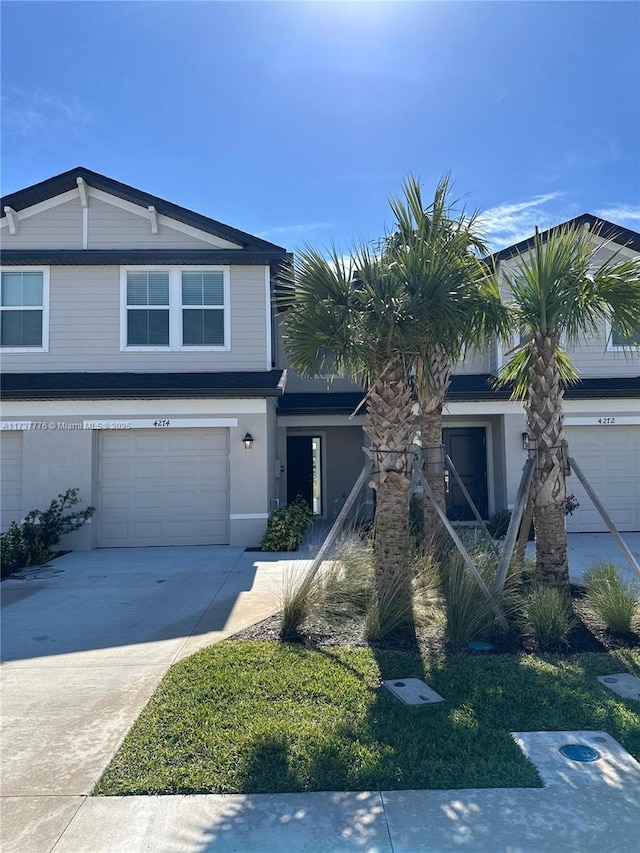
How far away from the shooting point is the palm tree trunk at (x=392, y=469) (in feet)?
21.4

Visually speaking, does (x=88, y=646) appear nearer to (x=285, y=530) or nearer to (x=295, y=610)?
(x=295, y=610)

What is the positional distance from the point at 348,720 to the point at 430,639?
82.4 inches

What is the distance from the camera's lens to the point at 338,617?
6.59 m

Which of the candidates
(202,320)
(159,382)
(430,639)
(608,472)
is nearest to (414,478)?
(430,639)

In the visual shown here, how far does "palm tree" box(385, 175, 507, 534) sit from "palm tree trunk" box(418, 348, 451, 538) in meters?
0.70

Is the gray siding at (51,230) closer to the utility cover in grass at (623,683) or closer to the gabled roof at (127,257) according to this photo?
the gabled roof at (127,257)

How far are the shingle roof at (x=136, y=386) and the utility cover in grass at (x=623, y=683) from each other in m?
8.33

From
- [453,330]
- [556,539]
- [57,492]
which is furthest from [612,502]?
[57,492]

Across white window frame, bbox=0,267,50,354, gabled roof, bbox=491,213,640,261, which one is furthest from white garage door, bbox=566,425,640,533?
white window frame, bbox=0,267,50,354

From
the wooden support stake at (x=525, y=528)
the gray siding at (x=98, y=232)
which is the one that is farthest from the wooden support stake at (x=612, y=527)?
the gray siding at (x=98, y=232)

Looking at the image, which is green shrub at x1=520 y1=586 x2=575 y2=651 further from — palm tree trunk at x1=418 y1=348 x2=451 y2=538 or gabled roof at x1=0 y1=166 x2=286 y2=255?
gabled roof at x1=0 y1=166 x2=286 y2=255

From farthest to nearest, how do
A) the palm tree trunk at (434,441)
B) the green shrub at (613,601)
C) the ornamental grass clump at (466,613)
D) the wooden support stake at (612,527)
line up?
the palm tree trunk at (434,441), the wooden support stake at (612,527), the green shrub at (613,601), the ornamental grass clump at (466,613)

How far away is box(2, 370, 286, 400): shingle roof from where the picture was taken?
11.8 meters

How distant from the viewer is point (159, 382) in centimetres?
1226
